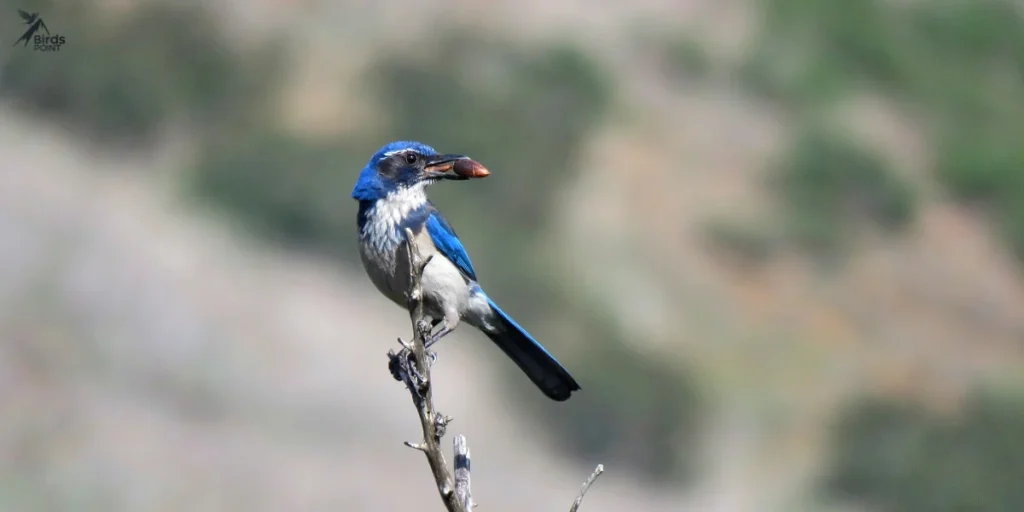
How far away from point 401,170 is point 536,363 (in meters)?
1.24

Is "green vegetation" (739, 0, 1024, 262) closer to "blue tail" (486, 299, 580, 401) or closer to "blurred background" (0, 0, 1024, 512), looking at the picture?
"blurred background" (0, 0, 1024, 512)

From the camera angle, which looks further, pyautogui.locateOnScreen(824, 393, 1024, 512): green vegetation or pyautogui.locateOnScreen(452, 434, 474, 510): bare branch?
pyautogui.locateOnScreen(824, 393, 1024, 512): green vegetation

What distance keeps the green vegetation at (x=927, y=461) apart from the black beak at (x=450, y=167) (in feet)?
69.9

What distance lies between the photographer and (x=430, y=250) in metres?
6.34

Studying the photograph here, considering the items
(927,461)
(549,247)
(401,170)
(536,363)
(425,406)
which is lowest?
(425,406)

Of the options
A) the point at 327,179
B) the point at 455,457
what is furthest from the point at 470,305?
the point at 327,179

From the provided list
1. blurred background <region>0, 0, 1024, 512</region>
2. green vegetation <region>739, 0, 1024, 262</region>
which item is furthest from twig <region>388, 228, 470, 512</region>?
green vegetation <region>739, 0, 1024, 262</region>

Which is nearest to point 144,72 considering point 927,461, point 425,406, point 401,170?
point 927,461

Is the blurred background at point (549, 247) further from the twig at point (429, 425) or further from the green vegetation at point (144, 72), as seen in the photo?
the twig at point (429, 425)

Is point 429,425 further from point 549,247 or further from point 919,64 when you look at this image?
point 919,64

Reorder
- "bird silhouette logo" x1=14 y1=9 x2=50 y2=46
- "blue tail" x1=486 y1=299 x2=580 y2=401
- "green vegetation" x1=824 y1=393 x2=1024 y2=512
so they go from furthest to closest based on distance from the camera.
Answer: "green vegetation" x1=824 y1=393 x2=1024 y2=512, "bird silhouette logo" x1=14 y1=9 x2=50 y2=46, "blue tail" x1=486 y1=299 x2=580 y2=401

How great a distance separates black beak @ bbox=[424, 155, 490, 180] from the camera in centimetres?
609

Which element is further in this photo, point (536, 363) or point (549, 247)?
point (549, 247)

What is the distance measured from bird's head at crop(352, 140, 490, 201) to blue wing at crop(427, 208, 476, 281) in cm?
20
